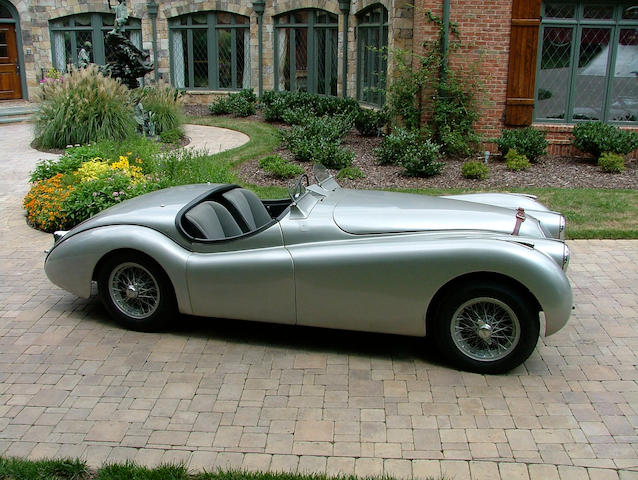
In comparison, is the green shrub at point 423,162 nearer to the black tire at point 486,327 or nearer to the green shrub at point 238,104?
the black tire at point 486,327

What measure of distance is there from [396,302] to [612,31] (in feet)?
32.2

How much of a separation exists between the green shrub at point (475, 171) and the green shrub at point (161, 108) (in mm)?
7321

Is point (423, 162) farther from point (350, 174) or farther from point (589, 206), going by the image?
point (589, 206)

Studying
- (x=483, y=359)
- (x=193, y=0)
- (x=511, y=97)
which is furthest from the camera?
(x=193, y=0)

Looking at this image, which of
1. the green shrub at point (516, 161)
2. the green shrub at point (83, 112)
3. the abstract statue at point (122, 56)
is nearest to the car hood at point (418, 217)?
the green shrub at point (516, 161)

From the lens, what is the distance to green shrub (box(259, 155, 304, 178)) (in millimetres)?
10586

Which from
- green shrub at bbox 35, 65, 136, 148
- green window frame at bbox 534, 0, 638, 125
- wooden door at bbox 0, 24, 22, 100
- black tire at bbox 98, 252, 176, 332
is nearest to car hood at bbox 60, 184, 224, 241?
black tire at bbox 98, 252, 176, 332

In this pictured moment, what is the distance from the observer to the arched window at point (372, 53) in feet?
48.9

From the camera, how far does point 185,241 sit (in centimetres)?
502

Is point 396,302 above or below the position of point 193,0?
below

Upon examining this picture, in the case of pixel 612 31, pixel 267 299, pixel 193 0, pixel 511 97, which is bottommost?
pixel 267 299

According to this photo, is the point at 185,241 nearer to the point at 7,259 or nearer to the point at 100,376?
the point at 100,376

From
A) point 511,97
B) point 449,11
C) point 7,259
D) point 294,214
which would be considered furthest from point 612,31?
point 7,259

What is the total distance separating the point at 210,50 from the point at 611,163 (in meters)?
13.4
